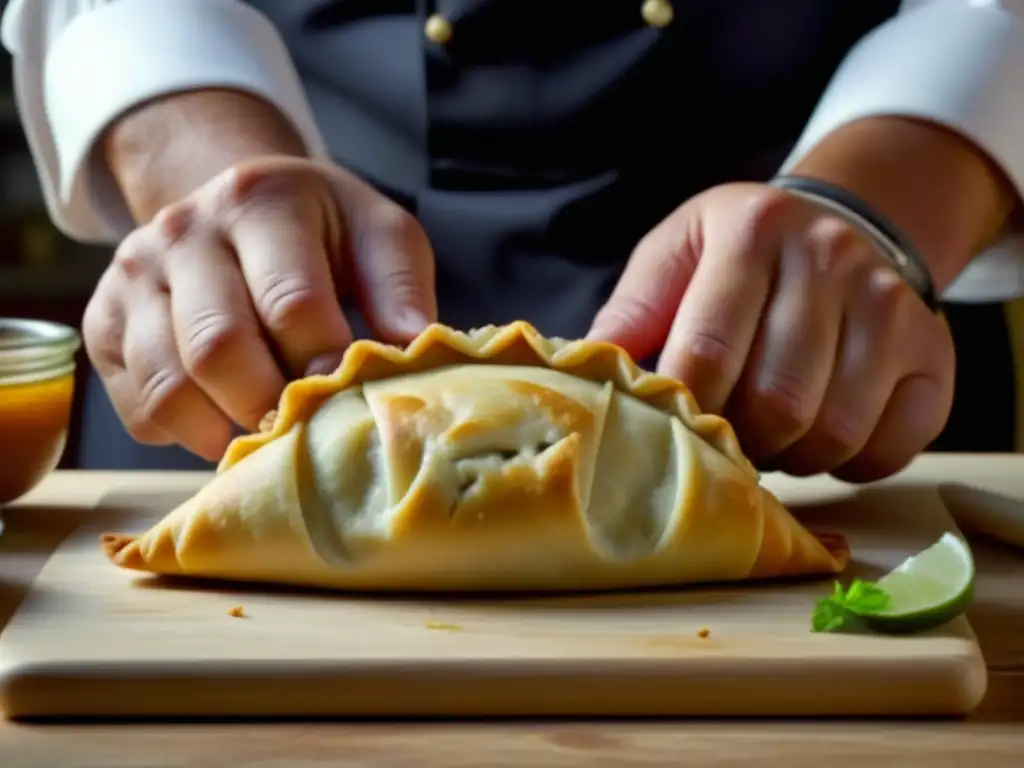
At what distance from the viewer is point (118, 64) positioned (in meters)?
1.54

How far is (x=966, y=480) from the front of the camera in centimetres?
145

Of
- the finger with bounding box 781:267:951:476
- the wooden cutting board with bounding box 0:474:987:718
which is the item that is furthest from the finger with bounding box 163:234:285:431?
the finger with bounding box 781:267:951:476

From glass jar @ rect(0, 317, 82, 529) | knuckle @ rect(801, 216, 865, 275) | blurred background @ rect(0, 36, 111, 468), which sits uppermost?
knuckle @ rect(801, 216, 865, 275)

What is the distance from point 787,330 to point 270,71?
2.24ft

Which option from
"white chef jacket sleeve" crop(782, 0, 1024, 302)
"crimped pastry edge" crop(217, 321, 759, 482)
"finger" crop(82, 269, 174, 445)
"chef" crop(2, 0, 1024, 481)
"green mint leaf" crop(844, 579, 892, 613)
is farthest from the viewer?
"white chef jacket sleeve" crop(782, 0, 1024, 302)

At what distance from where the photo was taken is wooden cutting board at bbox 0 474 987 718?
0.88 meters

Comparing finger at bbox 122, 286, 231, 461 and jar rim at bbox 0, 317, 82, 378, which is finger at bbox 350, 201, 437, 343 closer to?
finger at bbox 122, 286, 231, 461

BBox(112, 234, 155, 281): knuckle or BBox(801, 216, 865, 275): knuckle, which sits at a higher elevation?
BBox(801, 216, 865, 275): knuckle

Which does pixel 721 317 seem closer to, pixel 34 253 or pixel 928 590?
pixel 928 590

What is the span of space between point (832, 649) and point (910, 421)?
0.42 metres

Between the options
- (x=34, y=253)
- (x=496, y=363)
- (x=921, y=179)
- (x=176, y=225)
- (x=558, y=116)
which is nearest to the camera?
(x=496, y=363)

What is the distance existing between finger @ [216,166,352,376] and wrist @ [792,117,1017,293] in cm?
49

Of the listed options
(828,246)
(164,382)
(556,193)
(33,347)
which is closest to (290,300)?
(164,382)

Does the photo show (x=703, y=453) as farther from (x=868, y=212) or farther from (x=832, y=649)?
(x=868, y=212)
